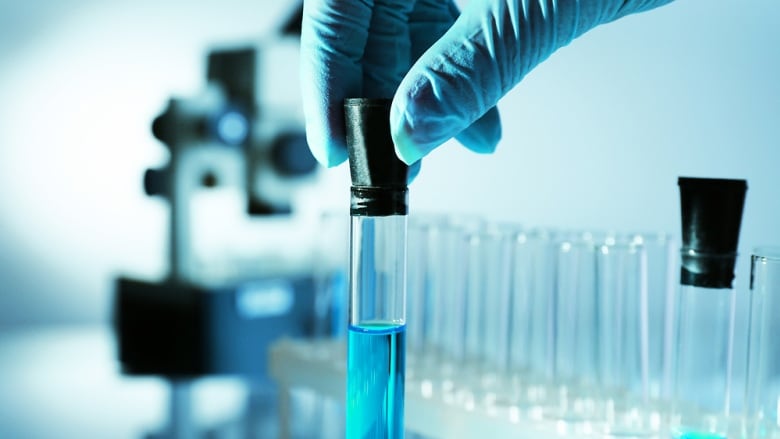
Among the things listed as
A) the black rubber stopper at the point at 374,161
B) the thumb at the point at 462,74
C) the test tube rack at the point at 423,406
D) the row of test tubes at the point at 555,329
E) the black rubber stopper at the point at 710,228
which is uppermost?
the thumb at the point at 462,74

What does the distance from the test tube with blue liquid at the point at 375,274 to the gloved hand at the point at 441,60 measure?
1.2 inches

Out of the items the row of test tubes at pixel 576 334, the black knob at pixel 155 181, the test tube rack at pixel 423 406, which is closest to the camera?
the row of test tubes at pixel 576 334

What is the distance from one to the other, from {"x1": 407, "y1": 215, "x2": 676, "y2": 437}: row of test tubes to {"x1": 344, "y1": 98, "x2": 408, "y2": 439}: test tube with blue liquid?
1.09 feet

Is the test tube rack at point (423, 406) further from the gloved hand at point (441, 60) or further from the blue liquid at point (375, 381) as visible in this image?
the gloved hand at point (441, 60)

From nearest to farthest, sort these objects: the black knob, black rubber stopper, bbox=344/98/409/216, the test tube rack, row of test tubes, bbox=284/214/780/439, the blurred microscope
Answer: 1. black rubber stopper, bbox=344/98/409/216
2. row of test tubes, bbox=284/214/780/439
3. the test tube rack
4. the blurred microscope
5. the black knob

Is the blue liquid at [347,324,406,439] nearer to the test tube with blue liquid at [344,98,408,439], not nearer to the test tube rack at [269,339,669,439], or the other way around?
the test tube with blue liquid at [344,98,408,439]

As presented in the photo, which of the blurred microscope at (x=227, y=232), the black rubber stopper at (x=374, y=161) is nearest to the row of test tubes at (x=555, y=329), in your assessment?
the black rubber stopper at (x=374, y=161)

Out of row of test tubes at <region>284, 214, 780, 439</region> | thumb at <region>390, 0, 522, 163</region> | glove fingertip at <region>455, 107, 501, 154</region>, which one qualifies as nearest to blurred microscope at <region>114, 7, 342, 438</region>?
row of test tubes at <region>284, 214, 780, 439</region>

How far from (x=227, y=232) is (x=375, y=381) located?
1.82 meters

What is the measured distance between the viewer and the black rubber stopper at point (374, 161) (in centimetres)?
95

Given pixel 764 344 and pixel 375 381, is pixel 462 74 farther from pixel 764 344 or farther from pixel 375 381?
pixel 764 344

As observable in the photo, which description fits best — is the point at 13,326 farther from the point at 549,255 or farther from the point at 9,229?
the point at 549,255

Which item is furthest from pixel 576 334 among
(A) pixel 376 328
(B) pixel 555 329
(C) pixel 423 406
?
(A) pixel 376 328

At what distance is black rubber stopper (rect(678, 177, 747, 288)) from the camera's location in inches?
40.9
